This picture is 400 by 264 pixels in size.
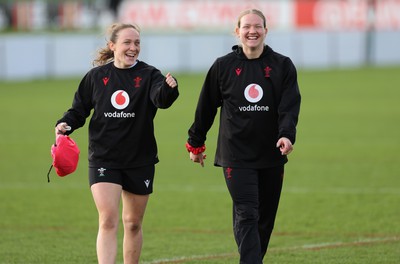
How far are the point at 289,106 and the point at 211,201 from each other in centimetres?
603

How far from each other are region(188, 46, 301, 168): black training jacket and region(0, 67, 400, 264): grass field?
1.72 meters

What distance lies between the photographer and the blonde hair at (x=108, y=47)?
859cm

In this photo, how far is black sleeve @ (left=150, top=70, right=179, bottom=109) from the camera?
8.10 m

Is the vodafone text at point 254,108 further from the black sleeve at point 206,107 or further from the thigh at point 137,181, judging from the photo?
the thigh at point 137,181

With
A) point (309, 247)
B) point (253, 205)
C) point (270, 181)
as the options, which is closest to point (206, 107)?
point (270, 181)

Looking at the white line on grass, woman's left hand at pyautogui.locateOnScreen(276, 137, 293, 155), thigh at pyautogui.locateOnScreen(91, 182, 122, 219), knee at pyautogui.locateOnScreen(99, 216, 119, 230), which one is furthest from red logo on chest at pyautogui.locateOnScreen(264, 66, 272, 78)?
the white line on grass

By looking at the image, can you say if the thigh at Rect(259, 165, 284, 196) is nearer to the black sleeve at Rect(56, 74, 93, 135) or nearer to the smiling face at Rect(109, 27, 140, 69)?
the smiling face at Rect(109, 27, 140, 69)

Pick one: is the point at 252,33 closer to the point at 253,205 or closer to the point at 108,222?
the point at 253,205

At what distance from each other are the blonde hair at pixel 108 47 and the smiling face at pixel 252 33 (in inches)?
35.1

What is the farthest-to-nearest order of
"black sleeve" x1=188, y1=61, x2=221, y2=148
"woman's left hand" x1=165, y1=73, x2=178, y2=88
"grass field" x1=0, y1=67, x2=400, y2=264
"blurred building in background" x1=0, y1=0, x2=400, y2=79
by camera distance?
"blurred building in background" x1=0, y1=0, x2=400, y2=79
"grass field" x1=0, y1=67, x2=400, y2=264
"black sleeve" x1=188, y1=61, x2=221, y2=148
"woman's left hand" x1=165, y1=73, x2=178, y2=88

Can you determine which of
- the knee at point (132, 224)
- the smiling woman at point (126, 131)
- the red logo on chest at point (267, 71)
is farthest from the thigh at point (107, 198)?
the red logo on chest at point (267, 71)

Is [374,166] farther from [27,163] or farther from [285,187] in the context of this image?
[27,163]

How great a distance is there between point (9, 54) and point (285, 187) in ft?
79.9

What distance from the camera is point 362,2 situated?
2210 inches
